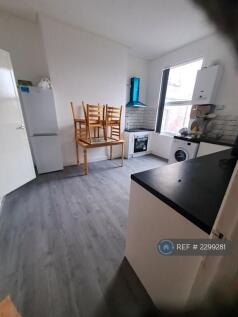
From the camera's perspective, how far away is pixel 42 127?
2523mm

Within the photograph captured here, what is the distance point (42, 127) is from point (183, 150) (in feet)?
8.80

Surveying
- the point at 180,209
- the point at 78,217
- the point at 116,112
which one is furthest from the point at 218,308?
the point at 116,112

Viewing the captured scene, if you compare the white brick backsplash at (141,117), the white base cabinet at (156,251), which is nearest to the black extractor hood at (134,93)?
the white brick backsplash at (141,117)

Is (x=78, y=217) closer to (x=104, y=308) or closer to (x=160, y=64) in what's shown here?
(x=104, y=308)

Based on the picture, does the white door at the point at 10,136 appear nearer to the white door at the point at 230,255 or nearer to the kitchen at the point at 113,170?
the kitchen at the point at 113,170

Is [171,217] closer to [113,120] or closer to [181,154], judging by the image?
[181,154]

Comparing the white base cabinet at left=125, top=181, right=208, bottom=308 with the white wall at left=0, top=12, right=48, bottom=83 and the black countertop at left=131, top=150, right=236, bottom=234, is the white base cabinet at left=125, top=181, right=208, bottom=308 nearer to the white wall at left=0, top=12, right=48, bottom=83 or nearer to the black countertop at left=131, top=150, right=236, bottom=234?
the black countertop at left=131, top=150, right=236, bottom=234

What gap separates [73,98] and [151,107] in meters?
2.22

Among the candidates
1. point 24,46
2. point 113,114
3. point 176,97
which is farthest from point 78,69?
point 176,97

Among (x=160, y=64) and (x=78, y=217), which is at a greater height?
(x=160, y=64)

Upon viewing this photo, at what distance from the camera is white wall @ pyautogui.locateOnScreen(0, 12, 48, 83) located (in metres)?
2.28

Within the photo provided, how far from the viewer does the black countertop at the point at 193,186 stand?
2.00 ft

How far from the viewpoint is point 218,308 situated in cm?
42

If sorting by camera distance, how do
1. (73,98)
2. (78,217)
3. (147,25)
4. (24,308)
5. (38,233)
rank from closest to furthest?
(24,308) → (38,233) → (78,217) → (147,25) → (73,98)
